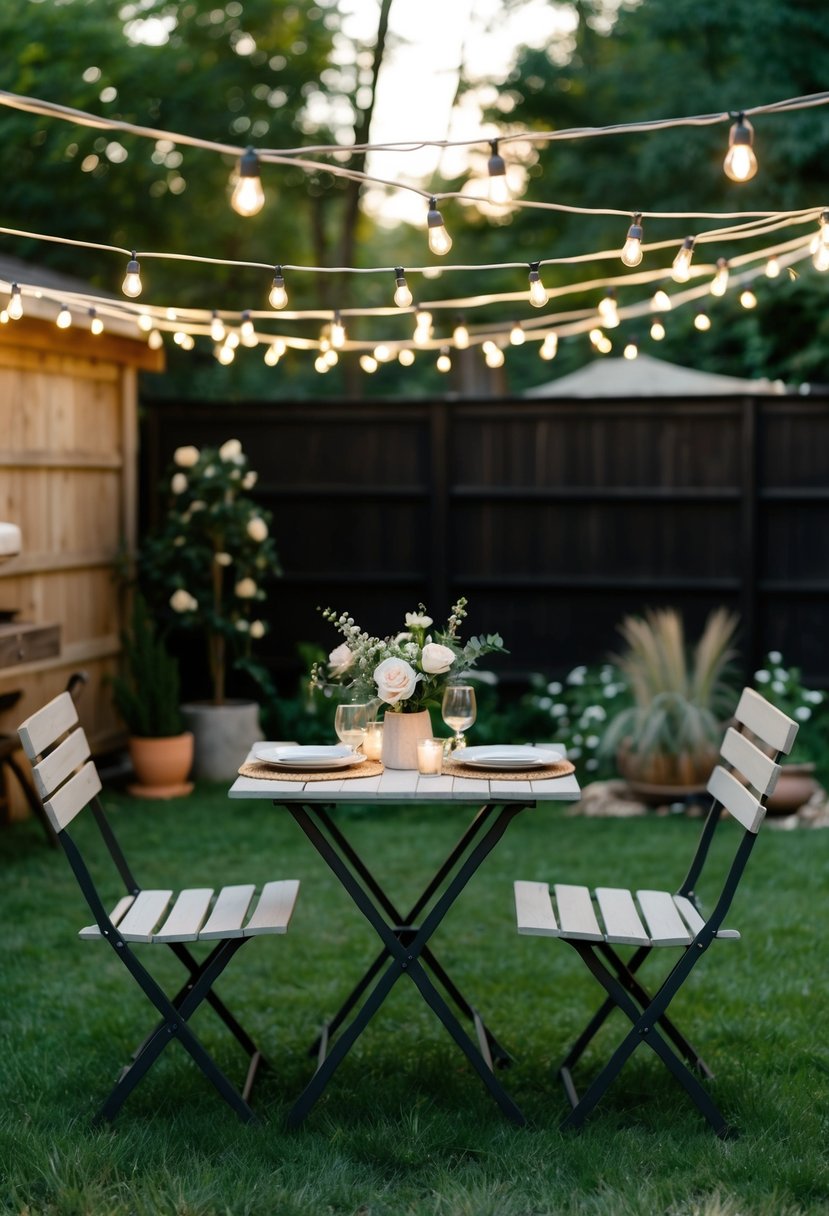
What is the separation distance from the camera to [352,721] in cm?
365

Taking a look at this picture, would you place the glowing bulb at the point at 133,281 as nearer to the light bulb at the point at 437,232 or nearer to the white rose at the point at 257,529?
the light bulb at the point at 437,232

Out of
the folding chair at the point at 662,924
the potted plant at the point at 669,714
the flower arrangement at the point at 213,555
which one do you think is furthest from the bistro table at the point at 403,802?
the flower arrangement at the point at 213,555

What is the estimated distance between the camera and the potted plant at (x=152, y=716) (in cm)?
726

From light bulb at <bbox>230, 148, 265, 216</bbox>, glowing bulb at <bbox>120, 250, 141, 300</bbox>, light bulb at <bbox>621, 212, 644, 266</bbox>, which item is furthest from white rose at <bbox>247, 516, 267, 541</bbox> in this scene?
→ light bulb at <bbox>230, 148, 265, 216</bbox>

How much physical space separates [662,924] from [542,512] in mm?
4953

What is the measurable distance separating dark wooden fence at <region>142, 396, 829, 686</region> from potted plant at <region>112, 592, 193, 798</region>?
1.21 m

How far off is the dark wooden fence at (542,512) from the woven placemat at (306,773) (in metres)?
4.66

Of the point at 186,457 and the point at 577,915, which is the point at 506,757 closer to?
the point at 577,915

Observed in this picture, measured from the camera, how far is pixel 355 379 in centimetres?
1521

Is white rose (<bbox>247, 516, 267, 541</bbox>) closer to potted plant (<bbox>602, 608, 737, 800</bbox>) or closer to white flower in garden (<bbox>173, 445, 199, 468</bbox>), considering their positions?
white flower in garden (<bbox>173, 445, 199, 468</bbox>)

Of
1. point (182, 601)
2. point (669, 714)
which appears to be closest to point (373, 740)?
point (669, 714)

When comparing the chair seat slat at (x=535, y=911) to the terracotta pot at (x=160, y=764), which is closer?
the chair seat slat at (x=535, y=911)

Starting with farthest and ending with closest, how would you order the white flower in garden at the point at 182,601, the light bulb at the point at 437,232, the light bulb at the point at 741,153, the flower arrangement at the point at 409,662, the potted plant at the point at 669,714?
the white flower in garden at the point at 182,601
the potted plant at the point at 669,714
the flower arrangement at the point at 409,662
the light bulb at the point at 437,232
the light bulb at the point at 741,153

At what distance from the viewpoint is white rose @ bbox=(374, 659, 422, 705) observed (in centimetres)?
355
